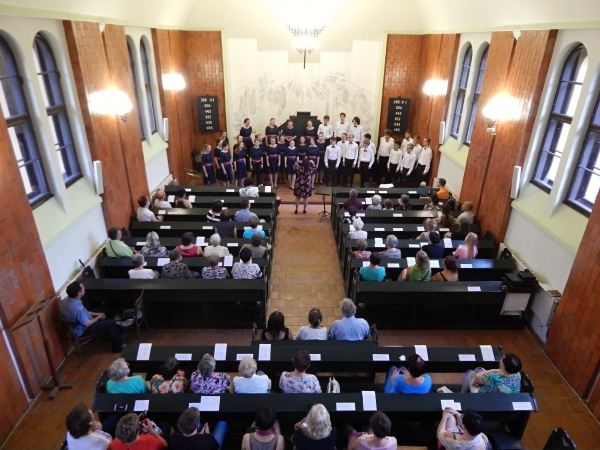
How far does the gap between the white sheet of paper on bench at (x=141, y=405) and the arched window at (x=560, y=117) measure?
20.7 ft

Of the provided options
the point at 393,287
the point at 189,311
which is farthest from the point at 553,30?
the point at 189,311

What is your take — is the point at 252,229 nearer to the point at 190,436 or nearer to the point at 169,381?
the point at 169,381

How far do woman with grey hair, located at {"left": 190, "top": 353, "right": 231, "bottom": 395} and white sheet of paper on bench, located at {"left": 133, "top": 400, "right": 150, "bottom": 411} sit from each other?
0.42m

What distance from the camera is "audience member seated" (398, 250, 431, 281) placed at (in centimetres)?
595

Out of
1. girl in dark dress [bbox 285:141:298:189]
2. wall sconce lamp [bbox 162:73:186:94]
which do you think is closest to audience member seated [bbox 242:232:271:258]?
girl in dark dress [bbox 285:141:298:189]

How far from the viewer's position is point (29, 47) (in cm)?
544

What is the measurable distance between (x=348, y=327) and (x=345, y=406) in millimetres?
1135

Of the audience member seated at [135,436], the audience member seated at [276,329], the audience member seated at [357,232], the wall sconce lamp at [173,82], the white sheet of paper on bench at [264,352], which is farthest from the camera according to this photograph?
the wall sconce lamp at [173,82]

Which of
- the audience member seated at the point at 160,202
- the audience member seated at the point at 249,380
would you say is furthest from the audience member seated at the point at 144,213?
the audience member seated at the point at 249,380

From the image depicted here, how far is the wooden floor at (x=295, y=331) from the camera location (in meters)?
4.59

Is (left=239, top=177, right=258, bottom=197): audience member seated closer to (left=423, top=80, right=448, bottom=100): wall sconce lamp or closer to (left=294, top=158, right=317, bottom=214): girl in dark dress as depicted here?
(left=294, top=158, right=317, bottom=214): girl in dark dress

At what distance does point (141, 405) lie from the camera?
12.6 feet

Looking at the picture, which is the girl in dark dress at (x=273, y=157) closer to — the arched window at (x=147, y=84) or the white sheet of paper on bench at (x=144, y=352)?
the arched window at (x=147, y=84)

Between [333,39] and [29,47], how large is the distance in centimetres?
918
